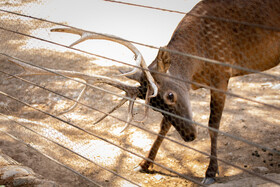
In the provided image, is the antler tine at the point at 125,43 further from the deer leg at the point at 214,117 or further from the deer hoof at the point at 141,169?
the deer hoof at the point at 141,169

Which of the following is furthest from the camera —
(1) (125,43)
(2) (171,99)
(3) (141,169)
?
(3) (141,169)

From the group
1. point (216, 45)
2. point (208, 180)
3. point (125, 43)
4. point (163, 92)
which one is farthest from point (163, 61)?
point (208, 180)

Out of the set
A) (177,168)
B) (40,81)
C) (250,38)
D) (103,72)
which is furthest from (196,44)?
(40,81)

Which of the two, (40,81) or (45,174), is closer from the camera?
(45,174)

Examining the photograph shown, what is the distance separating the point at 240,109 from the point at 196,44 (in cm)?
149

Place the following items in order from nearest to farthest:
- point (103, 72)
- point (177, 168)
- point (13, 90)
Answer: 1. point (177, 168)
2. point (13, 90)
3. point (103, 72)

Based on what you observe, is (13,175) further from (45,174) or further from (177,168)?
(177,168)

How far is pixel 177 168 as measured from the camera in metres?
3.15

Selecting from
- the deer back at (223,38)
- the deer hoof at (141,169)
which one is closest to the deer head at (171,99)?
the deer back at (223,38)

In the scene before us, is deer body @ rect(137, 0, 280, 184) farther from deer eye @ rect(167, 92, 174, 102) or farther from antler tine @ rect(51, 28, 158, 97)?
antler tine @ rect(51, 28, 158, 97)

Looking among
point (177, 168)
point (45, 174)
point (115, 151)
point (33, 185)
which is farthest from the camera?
point (115, 151)

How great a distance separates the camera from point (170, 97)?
267 centimetres

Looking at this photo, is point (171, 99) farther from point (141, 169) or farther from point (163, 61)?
point (141, 169)

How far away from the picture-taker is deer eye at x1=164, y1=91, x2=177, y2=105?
2.66m
